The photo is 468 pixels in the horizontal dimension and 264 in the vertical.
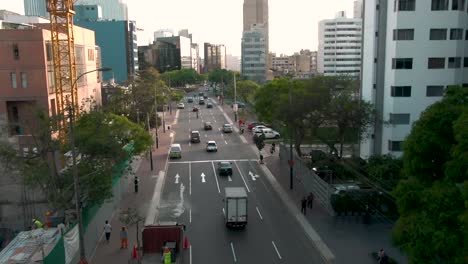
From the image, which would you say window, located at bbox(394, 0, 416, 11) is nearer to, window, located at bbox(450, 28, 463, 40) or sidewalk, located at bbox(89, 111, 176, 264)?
window, located at bbox(450, 28, 463, 40)

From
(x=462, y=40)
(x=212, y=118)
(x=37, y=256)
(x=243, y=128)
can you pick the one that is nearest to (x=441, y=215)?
(x=37, y=256)

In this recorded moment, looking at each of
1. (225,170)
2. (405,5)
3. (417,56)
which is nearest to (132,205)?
(225,170)

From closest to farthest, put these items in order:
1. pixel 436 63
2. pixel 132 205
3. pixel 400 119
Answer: pixel 132 205 → pixel 436 63 → pixel 400 119

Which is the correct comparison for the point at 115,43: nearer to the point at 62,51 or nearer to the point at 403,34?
the point at 62,51

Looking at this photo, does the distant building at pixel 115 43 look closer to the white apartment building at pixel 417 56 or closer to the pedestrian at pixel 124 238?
the white apartment building at pixel 417 56

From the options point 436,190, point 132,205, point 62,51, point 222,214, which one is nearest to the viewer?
point 436,190

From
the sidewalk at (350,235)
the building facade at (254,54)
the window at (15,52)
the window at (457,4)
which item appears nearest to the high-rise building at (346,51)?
the building facade at (254,54)
